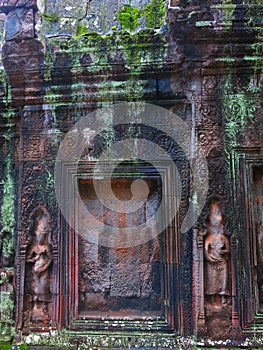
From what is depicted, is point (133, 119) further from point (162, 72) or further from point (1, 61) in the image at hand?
Result: point (1, 61)

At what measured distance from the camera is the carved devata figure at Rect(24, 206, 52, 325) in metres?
4.66

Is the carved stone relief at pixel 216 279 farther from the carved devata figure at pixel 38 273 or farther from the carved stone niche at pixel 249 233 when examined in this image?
the carved devata figure at pixel 38 273

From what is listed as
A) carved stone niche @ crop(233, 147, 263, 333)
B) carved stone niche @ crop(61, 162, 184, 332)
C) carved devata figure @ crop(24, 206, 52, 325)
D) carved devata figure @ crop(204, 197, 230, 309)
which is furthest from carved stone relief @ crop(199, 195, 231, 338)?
carved devata figure @ crop(24, 206, 52, 325)

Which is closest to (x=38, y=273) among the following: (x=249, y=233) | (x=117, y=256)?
(x=117, y=256)

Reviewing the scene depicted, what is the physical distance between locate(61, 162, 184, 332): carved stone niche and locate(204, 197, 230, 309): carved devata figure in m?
0.38

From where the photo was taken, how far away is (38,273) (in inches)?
183

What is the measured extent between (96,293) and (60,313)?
0.50 metres

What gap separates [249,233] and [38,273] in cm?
253

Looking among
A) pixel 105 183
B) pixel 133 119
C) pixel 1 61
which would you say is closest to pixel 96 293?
pixel 105 183

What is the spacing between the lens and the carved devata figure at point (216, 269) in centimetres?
439

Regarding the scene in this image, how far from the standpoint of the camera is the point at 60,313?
4578mm

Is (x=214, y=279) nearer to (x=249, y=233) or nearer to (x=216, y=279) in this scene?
(x=216, y=279)

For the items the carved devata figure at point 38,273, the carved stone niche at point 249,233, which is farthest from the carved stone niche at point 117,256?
the carved stone niche at point 249,233

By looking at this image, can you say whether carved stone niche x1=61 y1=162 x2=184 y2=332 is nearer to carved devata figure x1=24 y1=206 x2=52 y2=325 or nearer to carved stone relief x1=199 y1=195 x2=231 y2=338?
carved devata figure x1=24 y1=206 x2=52 y2=325
